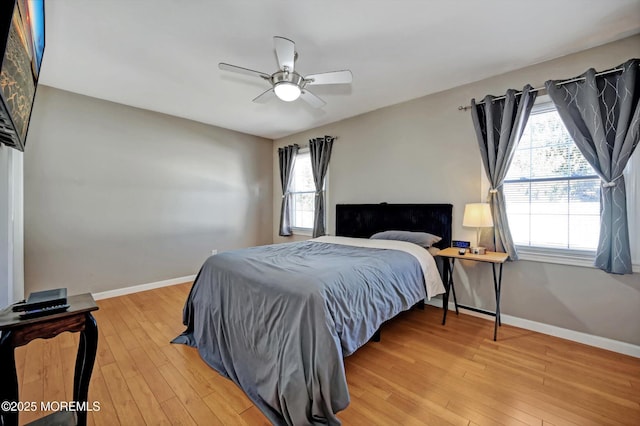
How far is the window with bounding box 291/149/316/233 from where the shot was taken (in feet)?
16.3

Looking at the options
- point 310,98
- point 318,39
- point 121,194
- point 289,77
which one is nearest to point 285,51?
point 289,77

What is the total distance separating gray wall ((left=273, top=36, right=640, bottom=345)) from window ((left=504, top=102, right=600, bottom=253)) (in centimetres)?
26

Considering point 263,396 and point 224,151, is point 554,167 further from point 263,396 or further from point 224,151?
point 224,151

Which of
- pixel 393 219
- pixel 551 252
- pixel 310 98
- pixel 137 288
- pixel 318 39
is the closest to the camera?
pixel 318 39

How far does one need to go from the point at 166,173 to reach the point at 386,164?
3.33 meters

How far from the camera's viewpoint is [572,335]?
2.43 m

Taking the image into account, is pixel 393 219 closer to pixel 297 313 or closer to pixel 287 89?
pixel 287 89

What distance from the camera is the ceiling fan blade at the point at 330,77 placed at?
2.18 metres

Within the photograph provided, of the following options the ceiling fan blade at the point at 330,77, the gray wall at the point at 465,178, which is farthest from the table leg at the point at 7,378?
the gray wall at the point at 465,178

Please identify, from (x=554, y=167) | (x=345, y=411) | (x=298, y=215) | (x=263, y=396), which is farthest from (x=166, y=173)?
(x=554, y=167)

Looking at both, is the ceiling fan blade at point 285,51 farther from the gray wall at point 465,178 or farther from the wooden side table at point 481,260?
the wooden side table at point 481,260

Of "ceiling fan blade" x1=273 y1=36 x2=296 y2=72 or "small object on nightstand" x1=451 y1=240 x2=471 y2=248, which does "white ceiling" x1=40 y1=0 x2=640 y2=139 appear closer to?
"ceiling fan blade" x1=273 y1=36 x2=296 y2=72

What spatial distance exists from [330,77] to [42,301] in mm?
2361

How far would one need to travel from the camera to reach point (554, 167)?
2547mm
